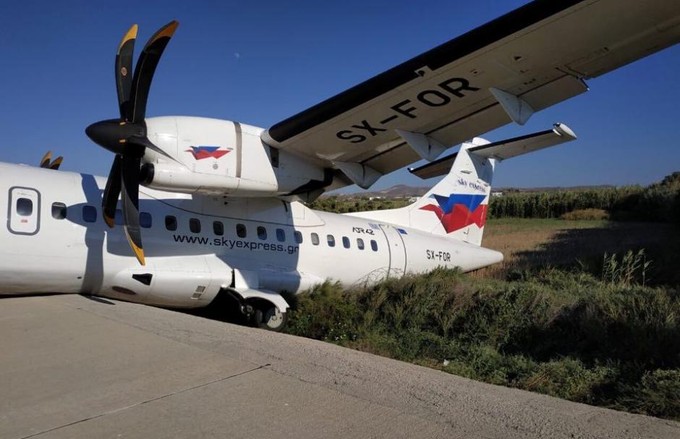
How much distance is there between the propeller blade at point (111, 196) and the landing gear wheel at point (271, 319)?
3.16 metres

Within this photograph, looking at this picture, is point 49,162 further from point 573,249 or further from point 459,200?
point 573,249

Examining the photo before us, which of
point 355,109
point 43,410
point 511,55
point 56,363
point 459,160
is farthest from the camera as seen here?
point 459,160

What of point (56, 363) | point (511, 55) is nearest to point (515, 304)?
point (511, 55)

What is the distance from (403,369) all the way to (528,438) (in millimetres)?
1708

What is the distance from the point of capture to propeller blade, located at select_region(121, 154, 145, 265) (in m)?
8.48

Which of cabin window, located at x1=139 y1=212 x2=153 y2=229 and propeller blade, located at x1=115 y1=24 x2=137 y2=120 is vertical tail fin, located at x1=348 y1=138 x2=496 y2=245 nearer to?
cabin window, located at x1=139 y1=212 x2=153 y2=229

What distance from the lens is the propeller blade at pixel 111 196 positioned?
8812mm

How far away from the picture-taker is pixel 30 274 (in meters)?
8.10

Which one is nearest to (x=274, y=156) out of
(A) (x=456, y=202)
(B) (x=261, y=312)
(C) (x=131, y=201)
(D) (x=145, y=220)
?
(C) (x=131, y=201)

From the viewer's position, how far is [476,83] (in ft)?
24.7

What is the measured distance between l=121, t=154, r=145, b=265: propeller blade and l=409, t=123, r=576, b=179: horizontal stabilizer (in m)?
6.55

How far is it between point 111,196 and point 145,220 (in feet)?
2.50

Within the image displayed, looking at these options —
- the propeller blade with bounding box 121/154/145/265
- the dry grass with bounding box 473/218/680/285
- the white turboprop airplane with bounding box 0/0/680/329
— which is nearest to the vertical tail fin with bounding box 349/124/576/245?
the dry grass with bounding box 473/218/680/285

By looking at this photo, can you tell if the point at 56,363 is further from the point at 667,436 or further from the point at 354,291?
the point at 354,291
